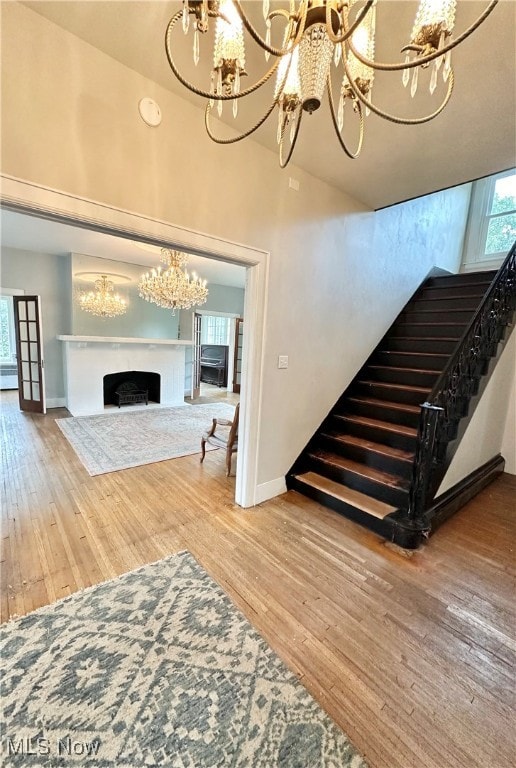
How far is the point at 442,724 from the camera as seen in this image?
4.10 feet

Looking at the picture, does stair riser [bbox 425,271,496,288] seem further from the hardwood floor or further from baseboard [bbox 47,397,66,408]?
baseboard [bbox 47,397,66,408]

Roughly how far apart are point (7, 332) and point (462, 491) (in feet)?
32.6

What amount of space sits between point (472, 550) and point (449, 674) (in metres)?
1.17

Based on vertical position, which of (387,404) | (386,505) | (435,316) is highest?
(435,316)

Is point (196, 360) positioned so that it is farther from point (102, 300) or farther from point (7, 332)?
point (7, 332)

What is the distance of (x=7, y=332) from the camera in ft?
25.6

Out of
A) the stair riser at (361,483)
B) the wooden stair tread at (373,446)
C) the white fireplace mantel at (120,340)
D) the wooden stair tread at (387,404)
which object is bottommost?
the stair riser at (361,483)

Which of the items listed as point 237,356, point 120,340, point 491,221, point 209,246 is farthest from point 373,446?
→ point 237,356

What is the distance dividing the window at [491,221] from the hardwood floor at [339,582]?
12.9 ft

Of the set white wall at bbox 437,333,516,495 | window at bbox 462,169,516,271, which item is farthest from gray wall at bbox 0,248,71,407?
window at bbox 462,169,516,271

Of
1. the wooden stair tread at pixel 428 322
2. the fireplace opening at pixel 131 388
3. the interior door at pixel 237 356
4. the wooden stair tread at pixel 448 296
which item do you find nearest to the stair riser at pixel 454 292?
the wooden stair tread at pixel 448 296

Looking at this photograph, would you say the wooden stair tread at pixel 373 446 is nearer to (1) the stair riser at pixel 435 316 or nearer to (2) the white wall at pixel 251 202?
(2) the white wall at pixel 251 202

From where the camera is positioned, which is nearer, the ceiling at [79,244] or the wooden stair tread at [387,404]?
the wooden stair tread at [387,404]

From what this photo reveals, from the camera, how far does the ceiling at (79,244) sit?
14.1 feet
